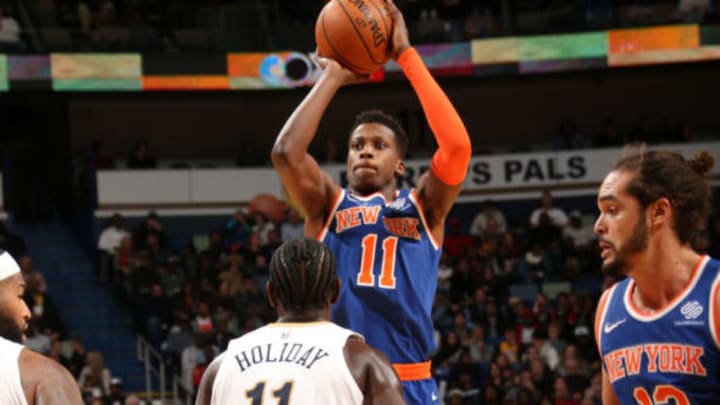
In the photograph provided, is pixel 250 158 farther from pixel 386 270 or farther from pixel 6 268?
pixel 6 268

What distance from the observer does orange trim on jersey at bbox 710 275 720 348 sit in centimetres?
416

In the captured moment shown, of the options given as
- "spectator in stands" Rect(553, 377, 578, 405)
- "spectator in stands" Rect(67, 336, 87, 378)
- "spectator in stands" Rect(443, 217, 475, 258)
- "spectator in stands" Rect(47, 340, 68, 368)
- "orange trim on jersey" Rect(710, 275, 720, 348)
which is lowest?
"spectator in stands" Rect(553, 377, 578, 405)

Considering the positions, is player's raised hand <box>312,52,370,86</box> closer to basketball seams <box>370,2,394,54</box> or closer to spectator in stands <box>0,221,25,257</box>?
basketball seams <box>370,2,394,54</box>

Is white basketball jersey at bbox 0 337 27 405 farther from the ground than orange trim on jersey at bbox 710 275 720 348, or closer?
closer

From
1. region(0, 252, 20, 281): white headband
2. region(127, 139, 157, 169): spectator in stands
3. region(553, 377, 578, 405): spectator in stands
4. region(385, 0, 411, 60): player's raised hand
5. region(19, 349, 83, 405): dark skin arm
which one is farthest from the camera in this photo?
region(127, 139, 157, 169): spectator in stands

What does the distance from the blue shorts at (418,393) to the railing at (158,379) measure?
9829mm

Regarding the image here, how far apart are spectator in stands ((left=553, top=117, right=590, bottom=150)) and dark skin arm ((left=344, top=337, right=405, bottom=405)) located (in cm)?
1898

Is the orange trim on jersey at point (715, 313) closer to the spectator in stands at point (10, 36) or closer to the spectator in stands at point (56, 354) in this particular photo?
the spectator in stands at point (56, 354)

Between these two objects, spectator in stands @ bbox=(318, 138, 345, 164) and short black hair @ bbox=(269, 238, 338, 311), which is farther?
spectator in stands @ bbox=(318, 138, 345, 164)

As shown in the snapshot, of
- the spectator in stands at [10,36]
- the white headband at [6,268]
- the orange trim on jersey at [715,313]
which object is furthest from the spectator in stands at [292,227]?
the orange trim on jersey at [715,313]

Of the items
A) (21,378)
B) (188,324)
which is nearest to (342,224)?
(21,378)

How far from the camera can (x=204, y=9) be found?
22.4m

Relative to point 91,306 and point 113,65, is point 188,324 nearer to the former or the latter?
point 91,306

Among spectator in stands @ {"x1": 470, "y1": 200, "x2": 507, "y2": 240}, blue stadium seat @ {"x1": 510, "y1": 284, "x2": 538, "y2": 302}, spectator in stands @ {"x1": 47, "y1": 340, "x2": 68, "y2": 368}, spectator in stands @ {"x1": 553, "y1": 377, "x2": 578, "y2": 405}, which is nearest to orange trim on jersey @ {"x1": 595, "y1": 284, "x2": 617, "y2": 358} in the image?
spectator in stands @ {"x1": 553, "y1": 377, "x2": 578, "y2": 405}
